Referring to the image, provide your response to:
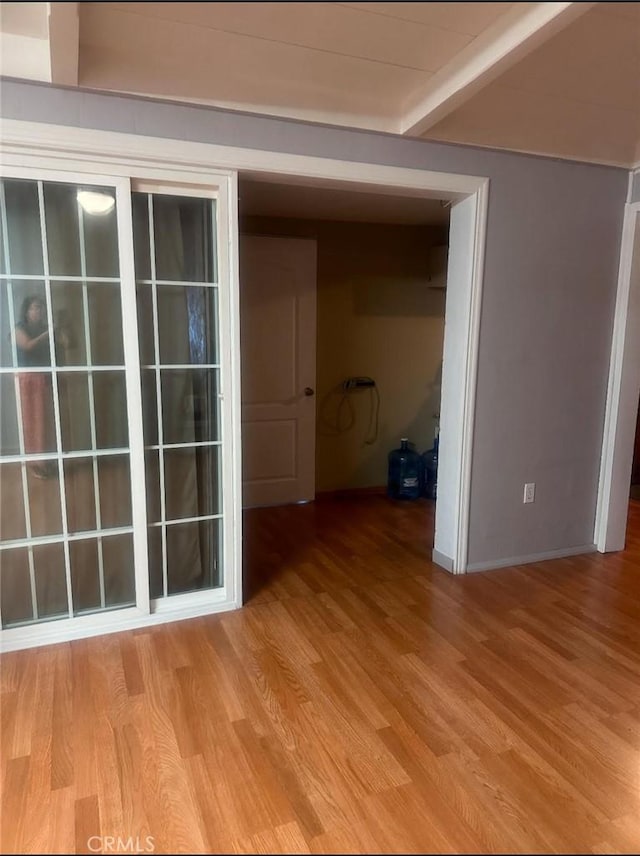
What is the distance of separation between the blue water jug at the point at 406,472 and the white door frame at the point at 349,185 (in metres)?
1.24

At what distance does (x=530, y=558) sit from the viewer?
333 cm

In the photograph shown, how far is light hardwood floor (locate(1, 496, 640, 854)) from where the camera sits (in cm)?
155

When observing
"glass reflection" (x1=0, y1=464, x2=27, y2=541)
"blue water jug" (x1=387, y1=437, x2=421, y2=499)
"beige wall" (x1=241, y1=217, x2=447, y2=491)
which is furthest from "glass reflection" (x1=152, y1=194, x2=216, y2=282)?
"blue water jug" (x1=387, y1=437, x2=421, y2=499)

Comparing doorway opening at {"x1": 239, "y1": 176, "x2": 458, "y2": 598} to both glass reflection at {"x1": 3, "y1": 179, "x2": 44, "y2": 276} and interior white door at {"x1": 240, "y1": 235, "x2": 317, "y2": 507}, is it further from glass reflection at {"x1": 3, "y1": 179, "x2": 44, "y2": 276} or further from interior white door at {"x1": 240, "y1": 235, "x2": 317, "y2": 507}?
glass reflection at {"x1": 3, "y1": 179, "x2": 44, "y2": 276}

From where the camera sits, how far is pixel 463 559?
3.14 metres

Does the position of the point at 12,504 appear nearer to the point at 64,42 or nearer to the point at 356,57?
the point at 64,42

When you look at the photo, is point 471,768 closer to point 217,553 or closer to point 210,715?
point 210,715

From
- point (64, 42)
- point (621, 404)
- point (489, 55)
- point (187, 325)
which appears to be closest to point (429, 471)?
point (621, 404)

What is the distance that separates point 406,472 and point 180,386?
8.03 ft

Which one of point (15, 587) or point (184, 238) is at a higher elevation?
point (184, 238)

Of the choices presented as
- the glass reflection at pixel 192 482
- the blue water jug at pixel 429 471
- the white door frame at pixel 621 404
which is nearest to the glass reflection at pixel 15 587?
the glass reflection at pixel 192 482

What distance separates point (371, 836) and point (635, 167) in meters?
3.46

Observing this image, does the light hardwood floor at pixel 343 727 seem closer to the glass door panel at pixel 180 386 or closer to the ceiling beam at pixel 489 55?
the glass door panel at pixel 180 386

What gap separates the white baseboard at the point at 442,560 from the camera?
3.17 meters
